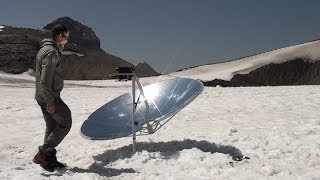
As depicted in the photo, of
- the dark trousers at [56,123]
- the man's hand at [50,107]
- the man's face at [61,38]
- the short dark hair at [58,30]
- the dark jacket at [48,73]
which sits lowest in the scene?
the dark trousers at [56,123]

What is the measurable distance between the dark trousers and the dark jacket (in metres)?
0.24

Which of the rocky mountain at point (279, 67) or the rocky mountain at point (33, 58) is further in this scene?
the rocky mountain at point (279, 67)

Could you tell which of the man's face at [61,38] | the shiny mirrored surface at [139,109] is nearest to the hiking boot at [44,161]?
the shiny mirrored surface at [139,109]

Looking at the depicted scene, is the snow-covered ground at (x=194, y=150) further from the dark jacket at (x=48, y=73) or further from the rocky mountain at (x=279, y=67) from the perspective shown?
the rocky mountain at (x=279, y=67)

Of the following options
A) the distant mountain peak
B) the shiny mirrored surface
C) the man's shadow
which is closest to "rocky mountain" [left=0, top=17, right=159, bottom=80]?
the shiny mirrored surface

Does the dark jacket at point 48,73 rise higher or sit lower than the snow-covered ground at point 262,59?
higher

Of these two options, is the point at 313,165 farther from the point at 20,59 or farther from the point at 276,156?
the point at 20,59

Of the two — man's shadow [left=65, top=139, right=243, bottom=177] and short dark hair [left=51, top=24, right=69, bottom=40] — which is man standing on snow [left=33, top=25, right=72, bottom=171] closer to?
short dark hair [left=51, top=24, right=69, bottom=40]

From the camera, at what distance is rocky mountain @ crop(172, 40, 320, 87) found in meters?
77.4

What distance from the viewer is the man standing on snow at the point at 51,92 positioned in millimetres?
9039

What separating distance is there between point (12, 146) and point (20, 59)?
64252mm

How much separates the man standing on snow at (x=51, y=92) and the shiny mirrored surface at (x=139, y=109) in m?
1.48

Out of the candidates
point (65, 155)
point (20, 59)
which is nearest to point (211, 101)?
point (65, 155)

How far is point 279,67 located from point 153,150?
7332cm
